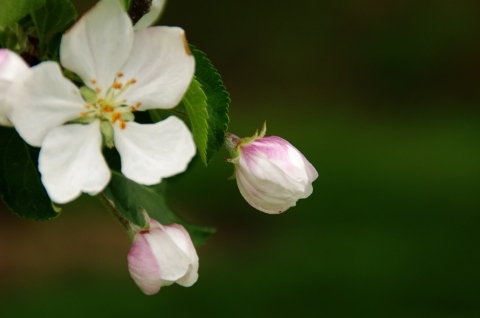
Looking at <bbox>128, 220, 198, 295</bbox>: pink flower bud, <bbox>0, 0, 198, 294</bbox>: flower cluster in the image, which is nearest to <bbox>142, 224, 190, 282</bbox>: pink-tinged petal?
<bbox>128, 220, 198, 295</bbox>: pink flower bud

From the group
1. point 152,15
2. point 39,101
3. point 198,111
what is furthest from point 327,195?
point 39,101

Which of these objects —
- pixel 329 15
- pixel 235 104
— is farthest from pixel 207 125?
pixel 329 15

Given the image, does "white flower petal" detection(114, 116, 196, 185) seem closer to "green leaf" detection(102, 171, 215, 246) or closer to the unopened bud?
the unopened bud

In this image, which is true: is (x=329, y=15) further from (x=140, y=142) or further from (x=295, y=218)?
(x=140, y=142)

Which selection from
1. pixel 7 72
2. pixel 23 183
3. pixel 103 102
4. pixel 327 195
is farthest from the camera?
pixel 327 195

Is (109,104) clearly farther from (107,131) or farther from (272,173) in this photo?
(272,173)
